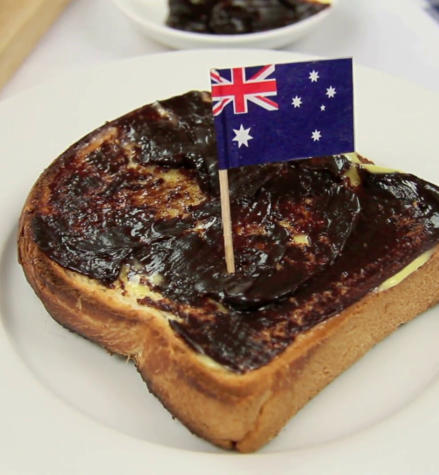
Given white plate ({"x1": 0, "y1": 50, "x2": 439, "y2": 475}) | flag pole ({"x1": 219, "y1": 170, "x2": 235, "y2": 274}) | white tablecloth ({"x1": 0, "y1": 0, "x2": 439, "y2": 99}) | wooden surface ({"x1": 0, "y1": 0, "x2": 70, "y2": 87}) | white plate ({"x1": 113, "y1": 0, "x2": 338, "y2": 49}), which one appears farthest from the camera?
white tablecloth ({"x1": 0, "y1": 0, "x2": 439, "y2": 99})

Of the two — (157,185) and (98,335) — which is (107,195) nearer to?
(157,185)

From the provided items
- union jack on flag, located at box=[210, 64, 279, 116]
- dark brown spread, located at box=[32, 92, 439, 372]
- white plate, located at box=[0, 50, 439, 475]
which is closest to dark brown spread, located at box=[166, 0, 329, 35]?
white plate, located at box=[0, 50, 439, 475]

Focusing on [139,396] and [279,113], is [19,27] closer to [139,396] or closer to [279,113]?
[279,113]

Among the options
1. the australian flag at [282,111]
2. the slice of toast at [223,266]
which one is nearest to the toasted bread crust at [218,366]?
the slice of toast at [223,266]

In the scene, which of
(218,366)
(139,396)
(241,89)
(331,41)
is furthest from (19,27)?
(218,366)

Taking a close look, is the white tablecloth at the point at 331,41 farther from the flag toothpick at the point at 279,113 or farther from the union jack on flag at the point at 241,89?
the union jack on flag at the point at 241,89

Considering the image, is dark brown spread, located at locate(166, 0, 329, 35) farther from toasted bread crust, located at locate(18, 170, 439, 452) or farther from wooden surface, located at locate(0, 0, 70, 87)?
toasted bread crust, located at locate(18, 170, 439, 452)
